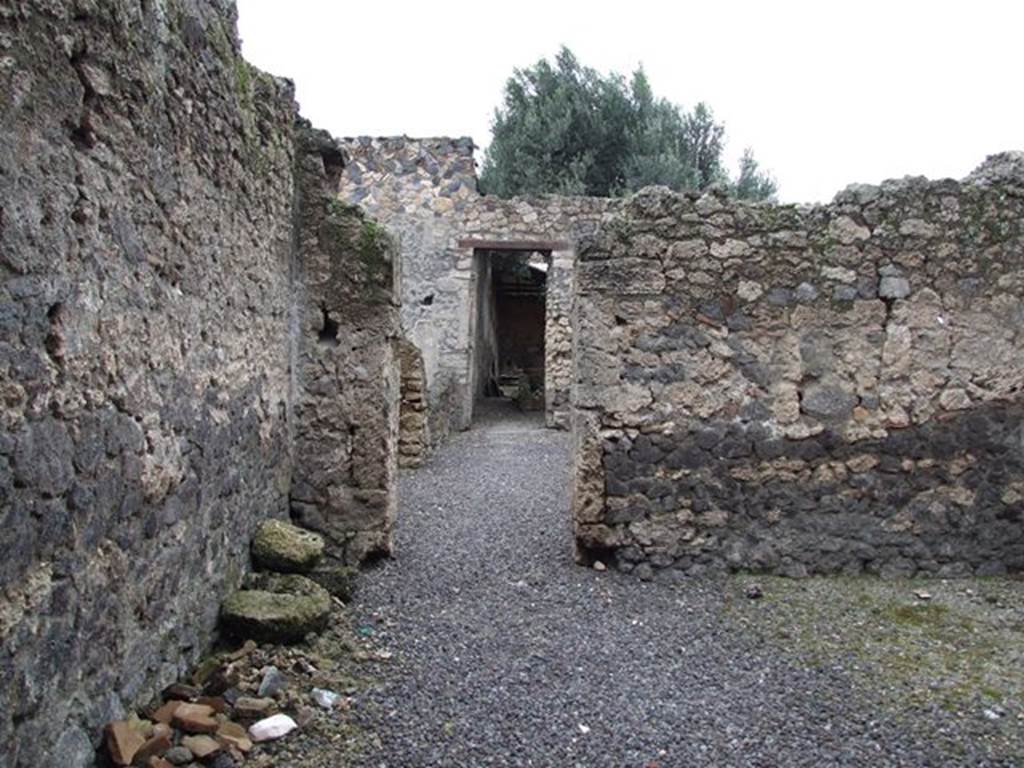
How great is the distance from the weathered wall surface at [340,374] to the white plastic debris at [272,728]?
6.74 ft

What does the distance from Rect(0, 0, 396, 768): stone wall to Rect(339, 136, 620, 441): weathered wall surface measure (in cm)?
806

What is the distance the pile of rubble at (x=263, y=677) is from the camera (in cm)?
267

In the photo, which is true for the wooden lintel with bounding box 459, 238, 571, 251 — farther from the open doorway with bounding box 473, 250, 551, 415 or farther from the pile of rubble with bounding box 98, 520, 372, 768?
the pile of rubble with bounding box 98, 520, 372, 768

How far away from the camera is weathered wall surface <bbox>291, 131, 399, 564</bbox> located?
5.02 metres

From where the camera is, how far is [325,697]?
10.5ft

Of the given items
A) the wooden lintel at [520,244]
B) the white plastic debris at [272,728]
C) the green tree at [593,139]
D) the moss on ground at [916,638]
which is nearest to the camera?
the white plastic debris at [272,728]

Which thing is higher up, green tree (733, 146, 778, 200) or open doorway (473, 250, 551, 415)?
green tree (733, 146, 778, 200)

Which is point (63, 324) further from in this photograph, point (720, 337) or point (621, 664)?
point (720, 337)

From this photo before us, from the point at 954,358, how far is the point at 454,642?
3386mm

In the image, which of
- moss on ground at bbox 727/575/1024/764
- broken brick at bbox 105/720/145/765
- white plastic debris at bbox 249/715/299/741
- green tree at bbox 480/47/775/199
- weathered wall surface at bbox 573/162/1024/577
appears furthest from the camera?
green tree at bbox 480/47/775/199

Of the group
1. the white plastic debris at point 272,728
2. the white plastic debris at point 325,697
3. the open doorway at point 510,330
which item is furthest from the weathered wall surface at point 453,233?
the white plastic debris at point 272,728

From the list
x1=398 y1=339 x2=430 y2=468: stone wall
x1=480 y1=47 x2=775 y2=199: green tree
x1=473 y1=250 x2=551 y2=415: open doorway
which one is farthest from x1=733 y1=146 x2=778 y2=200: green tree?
x1=398 y1=339 x2=430 y2=468: stone wall

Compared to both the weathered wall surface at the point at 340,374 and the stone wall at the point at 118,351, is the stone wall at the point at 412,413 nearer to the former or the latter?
the weathered wall surface at the point at 340,374

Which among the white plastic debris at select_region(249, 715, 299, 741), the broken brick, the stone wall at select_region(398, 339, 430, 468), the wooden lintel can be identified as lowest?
the white plastic debris at select_region(249, 715, 299, 741)
